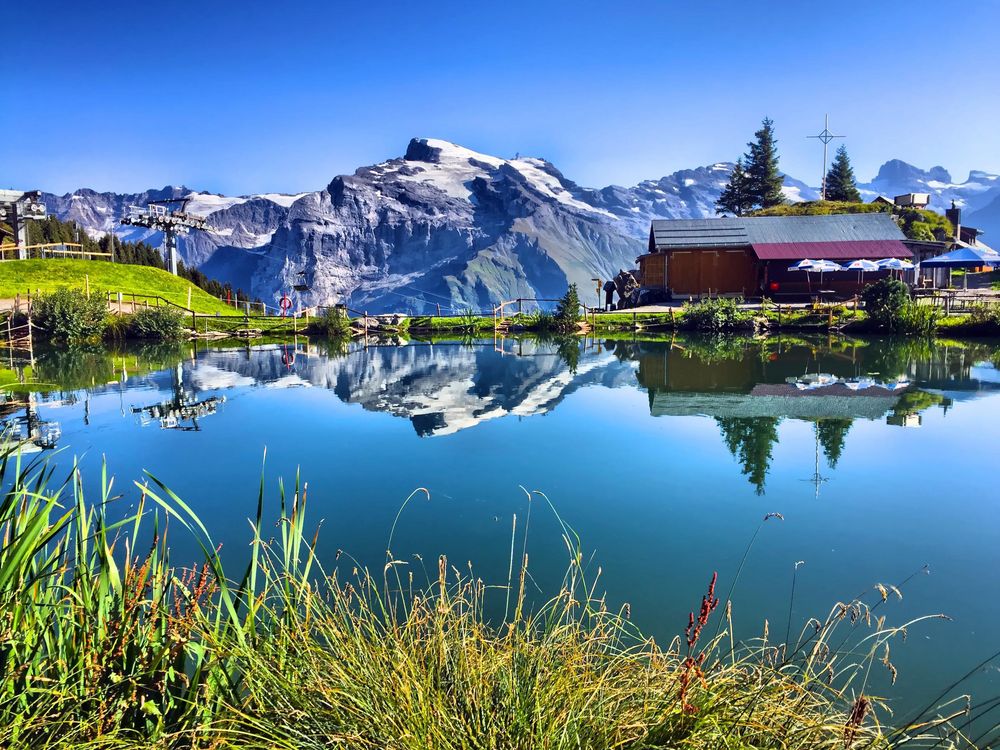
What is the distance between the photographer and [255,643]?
3631mm

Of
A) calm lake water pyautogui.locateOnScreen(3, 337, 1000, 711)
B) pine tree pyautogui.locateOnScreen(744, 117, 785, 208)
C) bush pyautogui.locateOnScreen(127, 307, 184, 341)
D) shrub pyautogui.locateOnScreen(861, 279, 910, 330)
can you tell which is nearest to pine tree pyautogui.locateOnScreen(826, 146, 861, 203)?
pine tree pyautogui.locateOnScreen(744, 117, 785, 208)

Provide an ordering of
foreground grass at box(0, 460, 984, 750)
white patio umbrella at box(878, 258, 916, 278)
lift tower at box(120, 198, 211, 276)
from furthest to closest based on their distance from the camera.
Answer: lift tower at box(120, 198, 211, 276) → white patio umbrella at box(878, 258, 916, 278) → foreground grass at box(0, 460, 984, 750)

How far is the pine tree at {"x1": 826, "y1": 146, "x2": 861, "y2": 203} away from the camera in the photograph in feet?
Result: 250

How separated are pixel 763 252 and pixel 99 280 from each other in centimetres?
4277

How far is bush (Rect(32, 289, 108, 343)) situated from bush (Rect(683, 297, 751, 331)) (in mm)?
31943

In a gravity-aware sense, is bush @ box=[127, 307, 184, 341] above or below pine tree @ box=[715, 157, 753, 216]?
below

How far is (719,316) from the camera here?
3747 centimetres

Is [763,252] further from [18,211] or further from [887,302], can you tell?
[18,211]

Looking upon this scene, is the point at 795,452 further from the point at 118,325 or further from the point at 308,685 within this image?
the point at 118,325

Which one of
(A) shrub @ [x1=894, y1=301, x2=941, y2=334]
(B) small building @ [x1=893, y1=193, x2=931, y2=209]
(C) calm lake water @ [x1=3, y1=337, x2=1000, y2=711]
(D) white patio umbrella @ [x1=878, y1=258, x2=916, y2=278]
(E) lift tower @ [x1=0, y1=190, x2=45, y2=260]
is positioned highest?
(B) small building @ [x1=893, y1=193, x2=931, y2=209]

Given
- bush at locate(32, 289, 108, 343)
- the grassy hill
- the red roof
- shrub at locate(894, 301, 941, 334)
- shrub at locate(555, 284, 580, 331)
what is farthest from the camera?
the red roof

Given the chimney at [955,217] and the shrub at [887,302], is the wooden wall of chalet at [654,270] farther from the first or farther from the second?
the chimney at [955,217]

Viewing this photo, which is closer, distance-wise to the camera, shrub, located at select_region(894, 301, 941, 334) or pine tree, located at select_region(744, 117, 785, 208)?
shrub, located at select_region(894, 301, 941, 334)

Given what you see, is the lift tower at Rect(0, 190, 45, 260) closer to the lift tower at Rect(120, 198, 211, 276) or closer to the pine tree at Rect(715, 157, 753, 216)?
the lift tower at Rect(120, 198, 211, 276)
